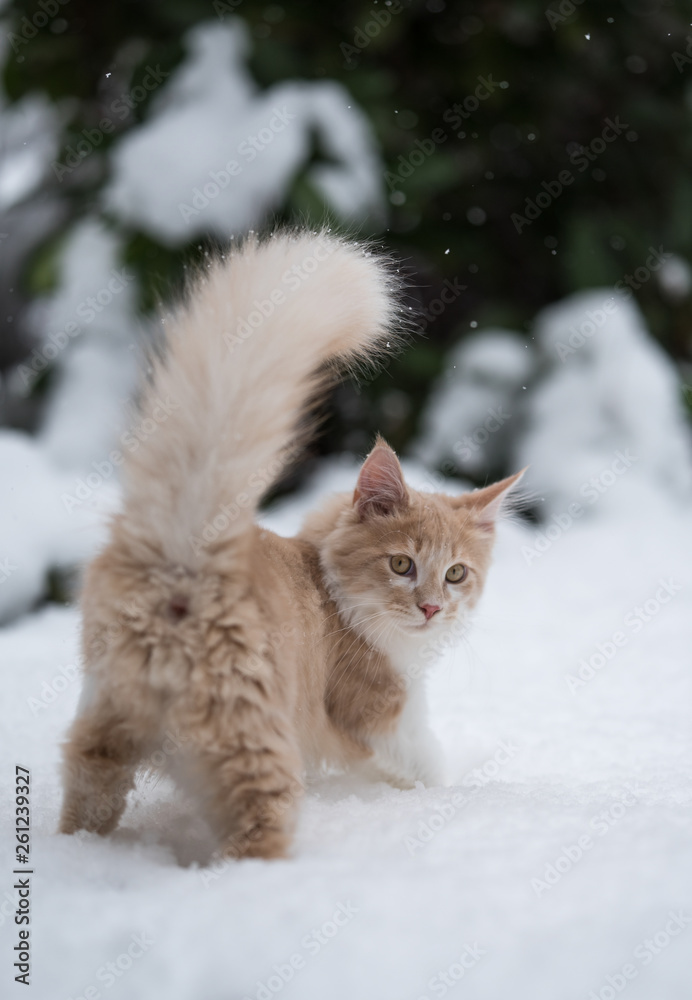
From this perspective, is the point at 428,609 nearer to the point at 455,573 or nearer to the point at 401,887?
the point at 455,573

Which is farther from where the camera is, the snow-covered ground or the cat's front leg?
the cat's front leg

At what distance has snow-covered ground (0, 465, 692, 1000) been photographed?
0.84 m

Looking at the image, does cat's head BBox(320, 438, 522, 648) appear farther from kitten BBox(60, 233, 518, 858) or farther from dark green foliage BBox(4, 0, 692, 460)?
dark green foliage BBox(4, 0, 692, 460)

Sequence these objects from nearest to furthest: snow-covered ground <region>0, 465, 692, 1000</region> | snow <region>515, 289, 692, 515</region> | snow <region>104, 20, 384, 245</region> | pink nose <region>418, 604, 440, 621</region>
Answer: snow-covered ground <region>0, 465, 692, 1000</region> → pink nose <region>418, 604, 440, 621</region> → snow <region>104, 20, 384, 245</region> → snow <region>515, 289, 692, 515</region>

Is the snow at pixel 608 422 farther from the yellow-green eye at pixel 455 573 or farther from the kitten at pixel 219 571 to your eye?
the kitten at pixel 219 571

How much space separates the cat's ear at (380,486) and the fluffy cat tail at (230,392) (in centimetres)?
28

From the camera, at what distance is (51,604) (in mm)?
2314

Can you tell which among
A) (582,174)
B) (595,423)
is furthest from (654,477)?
(582,174)

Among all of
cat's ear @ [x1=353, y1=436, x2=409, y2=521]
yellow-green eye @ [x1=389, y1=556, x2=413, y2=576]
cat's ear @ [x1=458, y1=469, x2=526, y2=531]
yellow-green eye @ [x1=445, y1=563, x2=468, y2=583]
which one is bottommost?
yellow-green eye @ [x1=445, y1=563, x2=468, y2=583]

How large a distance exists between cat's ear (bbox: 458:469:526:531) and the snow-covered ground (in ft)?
1.45

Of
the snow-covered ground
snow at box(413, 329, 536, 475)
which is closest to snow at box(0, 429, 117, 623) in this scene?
the snow-covered ground

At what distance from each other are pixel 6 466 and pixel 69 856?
165cm

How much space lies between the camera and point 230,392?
1.05 meters

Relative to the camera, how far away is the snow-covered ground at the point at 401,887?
0.84 meters
